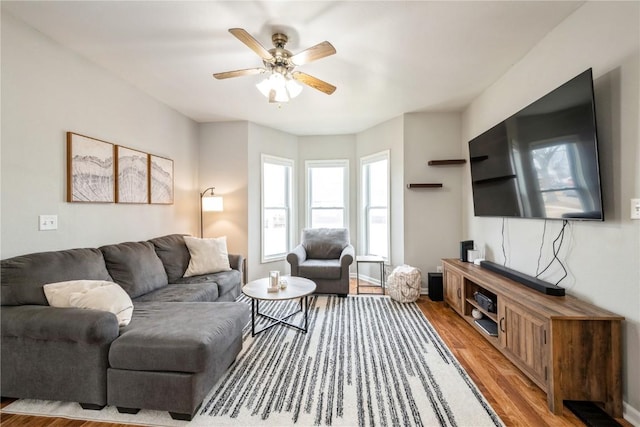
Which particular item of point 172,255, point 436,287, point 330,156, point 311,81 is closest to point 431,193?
point 436,287

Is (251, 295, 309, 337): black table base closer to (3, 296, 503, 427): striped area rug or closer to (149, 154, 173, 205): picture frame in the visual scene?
(3, 296, 503, 427): striped area rug

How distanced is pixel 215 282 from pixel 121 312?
44.6 inches

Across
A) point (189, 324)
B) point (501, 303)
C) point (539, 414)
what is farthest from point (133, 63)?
point (539, 414)

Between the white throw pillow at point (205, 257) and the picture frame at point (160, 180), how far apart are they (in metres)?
0.66

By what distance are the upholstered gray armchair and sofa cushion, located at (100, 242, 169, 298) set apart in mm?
1590

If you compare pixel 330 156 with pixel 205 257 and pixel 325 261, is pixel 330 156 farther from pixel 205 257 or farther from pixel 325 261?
pixel 205 257

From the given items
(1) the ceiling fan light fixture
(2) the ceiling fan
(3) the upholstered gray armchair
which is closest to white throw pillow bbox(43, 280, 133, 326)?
(2) the ceiling fan

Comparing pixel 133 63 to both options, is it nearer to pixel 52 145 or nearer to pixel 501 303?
pixel 52 145

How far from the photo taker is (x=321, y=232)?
174 inches

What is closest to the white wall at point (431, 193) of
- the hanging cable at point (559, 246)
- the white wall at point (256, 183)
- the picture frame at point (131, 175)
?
the hanging cable at point (559, 246)

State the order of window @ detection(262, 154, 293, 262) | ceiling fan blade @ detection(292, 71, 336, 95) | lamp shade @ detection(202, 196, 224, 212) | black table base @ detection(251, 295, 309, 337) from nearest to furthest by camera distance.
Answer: ceiling fan blade @ detection(292, 71, 336, 95), black table base @ detection(251, 295, 309, 337), lamp shade @ detection(202, 196, 224, 212), window @ detection(262, 154, 293, 262)

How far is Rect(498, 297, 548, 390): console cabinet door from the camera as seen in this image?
170 centimetres

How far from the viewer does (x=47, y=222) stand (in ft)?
7.20

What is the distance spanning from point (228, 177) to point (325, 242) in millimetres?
1882
